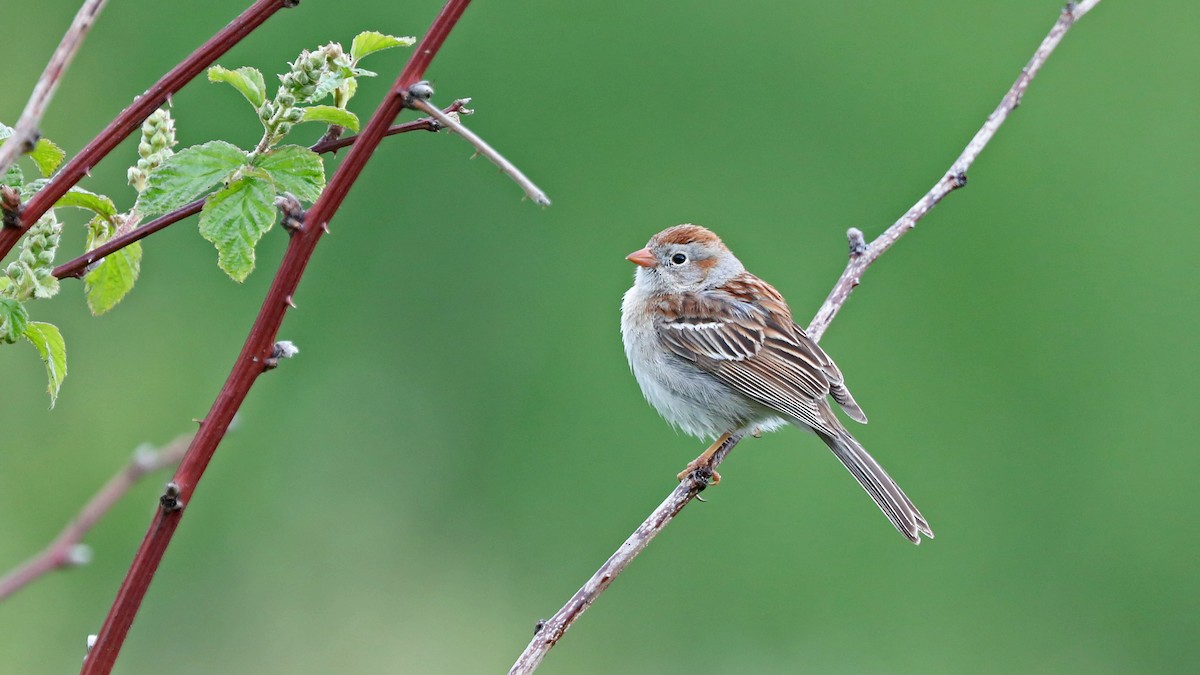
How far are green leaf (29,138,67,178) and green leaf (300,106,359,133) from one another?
1.04ft

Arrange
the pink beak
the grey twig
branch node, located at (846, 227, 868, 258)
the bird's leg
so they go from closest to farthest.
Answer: the grey twig < branch node, located at (846, 227, 868, 258) < the bird's leg < the pink beak

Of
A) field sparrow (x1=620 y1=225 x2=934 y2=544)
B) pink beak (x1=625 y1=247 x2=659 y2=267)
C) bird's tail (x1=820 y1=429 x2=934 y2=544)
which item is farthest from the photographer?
pink beak (x1=625 y1=247 x2=659 y2=267)

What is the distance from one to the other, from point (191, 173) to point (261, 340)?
0.36m

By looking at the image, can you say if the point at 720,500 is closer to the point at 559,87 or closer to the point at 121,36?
the point at 559,87

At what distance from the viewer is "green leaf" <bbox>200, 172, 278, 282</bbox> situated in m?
1.49

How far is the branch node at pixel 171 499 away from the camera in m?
1.22

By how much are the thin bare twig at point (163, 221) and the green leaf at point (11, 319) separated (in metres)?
0.08

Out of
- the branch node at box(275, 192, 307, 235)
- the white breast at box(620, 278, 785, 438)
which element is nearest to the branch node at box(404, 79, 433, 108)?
the branch node at box(275, 192, 307, 235)

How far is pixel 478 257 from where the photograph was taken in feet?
24.7

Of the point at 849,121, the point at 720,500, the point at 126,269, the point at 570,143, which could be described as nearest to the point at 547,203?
the point at 126,269

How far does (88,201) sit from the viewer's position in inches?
60.2

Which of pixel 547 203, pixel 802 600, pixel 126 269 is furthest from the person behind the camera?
pixel 802 600

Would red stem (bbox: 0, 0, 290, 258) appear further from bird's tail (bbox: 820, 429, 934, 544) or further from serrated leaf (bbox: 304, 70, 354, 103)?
bird's tail (bbox: 820, 429, 934, 544)

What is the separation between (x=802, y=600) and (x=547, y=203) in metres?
6.01
